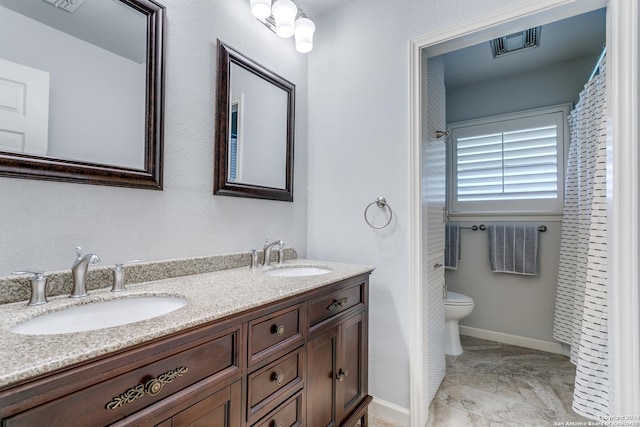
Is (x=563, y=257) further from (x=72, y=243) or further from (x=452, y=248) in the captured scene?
(x=72, y=243)

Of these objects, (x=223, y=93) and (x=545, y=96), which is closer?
(x=223, y=93)

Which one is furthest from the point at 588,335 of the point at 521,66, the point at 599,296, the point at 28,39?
the point at 28,39

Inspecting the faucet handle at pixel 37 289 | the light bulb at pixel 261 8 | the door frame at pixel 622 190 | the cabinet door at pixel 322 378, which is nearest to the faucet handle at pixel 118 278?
the faucet handle at pixel 37 289

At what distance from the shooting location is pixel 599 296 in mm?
1424

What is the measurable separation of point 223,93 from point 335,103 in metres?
0.75

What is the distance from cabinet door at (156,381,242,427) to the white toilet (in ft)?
6.26

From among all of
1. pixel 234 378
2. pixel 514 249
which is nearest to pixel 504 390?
pixel 514 249

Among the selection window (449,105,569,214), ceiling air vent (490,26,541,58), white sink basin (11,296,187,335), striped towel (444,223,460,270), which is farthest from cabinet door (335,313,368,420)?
ceiling air vent (490,26,541,58)

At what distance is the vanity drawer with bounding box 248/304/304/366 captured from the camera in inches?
36.8

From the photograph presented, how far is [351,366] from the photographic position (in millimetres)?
1466

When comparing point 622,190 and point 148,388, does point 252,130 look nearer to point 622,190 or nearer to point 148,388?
point 148,388

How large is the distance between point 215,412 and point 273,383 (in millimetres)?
228

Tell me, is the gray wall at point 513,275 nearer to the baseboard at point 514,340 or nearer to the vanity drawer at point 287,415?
the baseboard at point 514,340

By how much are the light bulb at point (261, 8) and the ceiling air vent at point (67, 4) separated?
0.73 m
